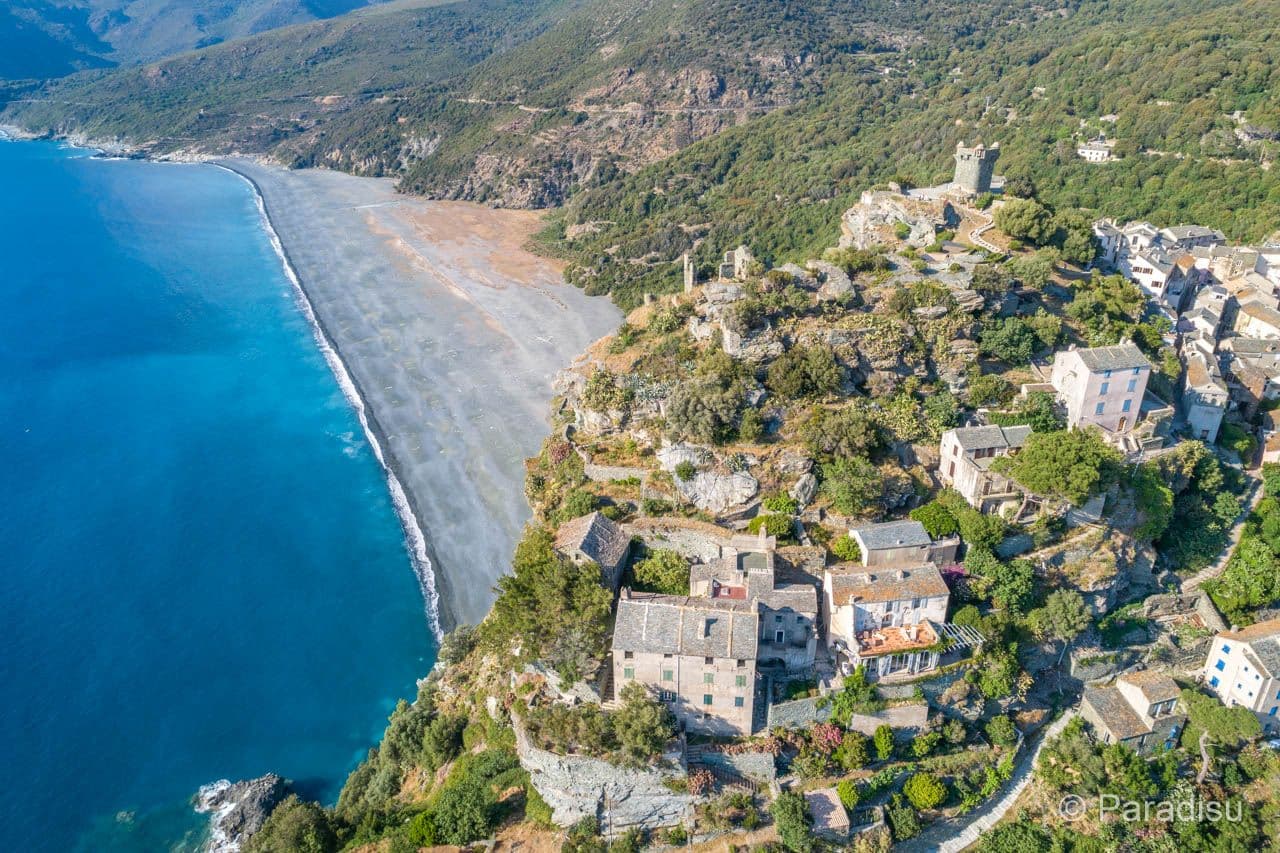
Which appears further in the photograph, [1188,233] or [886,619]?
[1188,233]

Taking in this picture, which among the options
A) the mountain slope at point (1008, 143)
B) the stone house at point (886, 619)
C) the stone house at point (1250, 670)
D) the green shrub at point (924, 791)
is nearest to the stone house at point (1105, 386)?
the stone house at point (1250, 670)

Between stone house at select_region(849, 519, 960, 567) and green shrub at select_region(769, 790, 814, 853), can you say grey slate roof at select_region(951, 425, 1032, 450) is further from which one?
green shrub at select_region(769, 790, 814, 853)

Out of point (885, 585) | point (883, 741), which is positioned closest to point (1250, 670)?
point (885, 585)

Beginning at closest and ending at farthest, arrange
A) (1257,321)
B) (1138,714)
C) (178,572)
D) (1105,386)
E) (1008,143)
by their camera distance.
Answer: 1. (1138,714)
2. (1105,386)
3. (178,572)
4. (1257,321)
5. (1008,143)

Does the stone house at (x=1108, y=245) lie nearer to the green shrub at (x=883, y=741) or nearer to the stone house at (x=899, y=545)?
the stone house at (x=899, y=545)

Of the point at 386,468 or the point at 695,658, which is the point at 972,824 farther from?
the point at 386,468

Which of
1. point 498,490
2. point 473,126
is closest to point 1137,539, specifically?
point 498,490

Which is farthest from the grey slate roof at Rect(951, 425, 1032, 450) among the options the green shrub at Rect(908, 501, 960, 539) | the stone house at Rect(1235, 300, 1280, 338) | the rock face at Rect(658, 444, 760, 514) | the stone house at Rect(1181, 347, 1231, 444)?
the stone house at Rect(1235, 300, 1280, 338)
